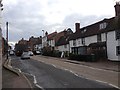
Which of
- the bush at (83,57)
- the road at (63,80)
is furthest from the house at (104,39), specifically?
the road at (63,80)

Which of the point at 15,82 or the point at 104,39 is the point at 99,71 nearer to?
the point at 15,82

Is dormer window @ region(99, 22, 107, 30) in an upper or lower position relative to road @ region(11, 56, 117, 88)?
upper

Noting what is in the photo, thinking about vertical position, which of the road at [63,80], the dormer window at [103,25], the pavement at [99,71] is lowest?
the road at [63,80]

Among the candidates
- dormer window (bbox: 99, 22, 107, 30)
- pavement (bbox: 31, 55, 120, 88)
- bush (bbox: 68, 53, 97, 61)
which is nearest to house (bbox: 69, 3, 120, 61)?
dormer window (bbox: 99, 22, 107, 30)

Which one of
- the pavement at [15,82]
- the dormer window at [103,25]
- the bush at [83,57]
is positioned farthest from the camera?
the dormer window at [103,25]

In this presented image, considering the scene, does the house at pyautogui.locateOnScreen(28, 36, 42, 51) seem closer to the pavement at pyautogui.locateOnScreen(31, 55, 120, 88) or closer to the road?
the pavement at pyautogui.locateOnScreen(31, 55, 120, 88)

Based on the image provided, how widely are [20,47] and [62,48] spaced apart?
129 feet

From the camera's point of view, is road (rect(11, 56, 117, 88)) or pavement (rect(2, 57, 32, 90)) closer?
pavement (rect(2, 57, 32, 90))

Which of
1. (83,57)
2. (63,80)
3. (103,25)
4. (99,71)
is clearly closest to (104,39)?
(103,25)

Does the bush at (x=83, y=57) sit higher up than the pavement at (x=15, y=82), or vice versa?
the bush at (x=83, y=57)

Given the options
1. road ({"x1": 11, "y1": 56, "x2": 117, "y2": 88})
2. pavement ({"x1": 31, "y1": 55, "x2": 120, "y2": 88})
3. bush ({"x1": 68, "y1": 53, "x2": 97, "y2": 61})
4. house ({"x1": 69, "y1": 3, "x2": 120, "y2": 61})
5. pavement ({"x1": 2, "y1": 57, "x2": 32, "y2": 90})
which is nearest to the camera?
pavement ({"x1": 2, "y1": 57, "x2": 32, "y2": 90})

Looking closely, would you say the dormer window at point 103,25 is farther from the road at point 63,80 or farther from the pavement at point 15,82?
the pavement at point 15,82

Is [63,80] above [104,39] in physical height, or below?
below

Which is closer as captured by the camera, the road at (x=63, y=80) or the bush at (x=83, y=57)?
the road at (x=63, y=80)
